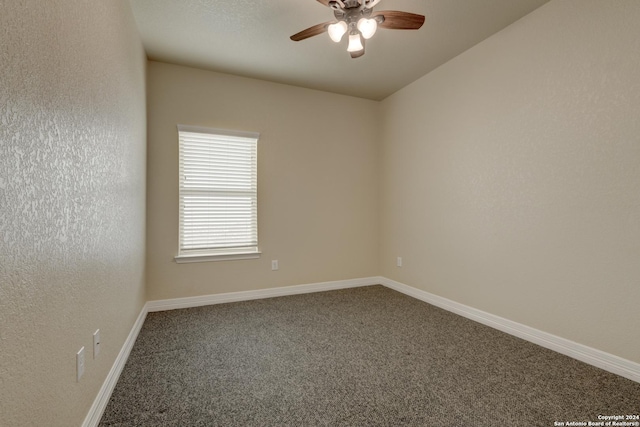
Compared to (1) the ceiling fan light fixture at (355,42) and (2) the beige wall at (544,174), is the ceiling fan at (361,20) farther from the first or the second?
(2) the beige wall at (544,174)

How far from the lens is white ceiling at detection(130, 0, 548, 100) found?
2.33m

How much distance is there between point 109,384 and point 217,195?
6.97ft

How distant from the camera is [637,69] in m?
1.86

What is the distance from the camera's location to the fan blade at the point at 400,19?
1.95m

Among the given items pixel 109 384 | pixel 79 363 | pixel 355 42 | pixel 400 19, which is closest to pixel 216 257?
pixel 109 384

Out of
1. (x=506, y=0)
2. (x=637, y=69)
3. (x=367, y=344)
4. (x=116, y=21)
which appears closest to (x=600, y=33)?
(x=637, y=69)

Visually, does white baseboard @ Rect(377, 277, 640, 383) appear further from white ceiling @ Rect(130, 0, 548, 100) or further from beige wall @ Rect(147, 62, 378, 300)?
white ceiling @ Rect(130, 0, 548, 100)

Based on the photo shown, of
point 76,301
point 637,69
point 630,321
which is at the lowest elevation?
point 630,321

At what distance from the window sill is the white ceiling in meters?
2.12

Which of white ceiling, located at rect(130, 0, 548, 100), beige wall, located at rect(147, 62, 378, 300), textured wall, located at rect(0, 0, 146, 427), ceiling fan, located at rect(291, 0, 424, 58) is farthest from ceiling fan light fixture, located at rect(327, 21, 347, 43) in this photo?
beige wall, located at rect(147, 62, 378, 300)

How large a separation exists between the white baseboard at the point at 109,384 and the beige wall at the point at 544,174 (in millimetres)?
2999

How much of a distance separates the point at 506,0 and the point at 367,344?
2878 mm

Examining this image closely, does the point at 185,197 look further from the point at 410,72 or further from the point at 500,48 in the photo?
the point at 500,48

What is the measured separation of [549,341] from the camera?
7.52 feet
